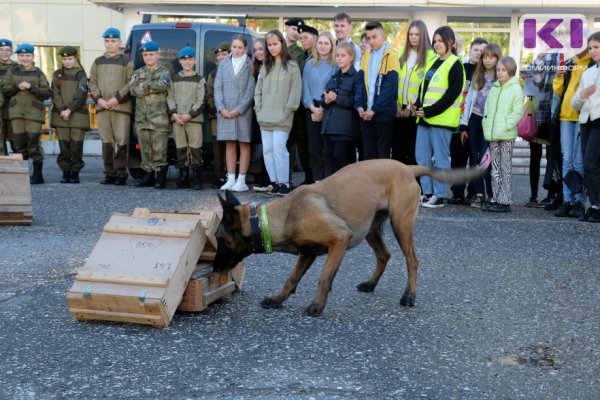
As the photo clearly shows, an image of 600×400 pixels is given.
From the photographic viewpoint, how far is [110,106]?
11992 mm

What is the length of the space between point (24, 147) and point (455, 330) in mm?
9106

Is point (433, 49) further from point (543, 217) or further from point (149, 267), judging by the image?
point (149, 267)

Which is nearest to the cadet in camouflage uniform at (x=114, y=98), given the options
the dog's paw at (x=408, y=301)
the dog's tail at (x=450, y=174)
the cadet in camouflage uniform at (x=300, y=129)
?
the cadet in camouflage uniform at (x=300, y=129)

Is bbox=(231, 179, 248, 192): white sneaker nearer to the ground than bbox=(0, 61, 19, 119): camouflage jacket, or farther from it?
nearer to the ground

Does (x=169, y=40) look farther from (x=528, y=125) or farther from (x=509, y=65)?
(x=528, y=125)

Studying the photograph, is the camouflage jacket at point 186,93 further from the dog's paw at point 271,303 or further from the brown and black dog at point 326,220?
the dog's paw at point 271,303

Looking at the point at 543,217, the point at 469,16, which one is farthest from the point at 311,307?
the point at 469,16

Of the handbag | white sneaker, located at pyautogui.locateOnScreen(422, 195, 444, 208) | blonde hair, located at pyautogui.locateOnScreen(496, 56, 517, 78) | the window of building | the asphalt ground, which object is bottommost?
the asphalt ground

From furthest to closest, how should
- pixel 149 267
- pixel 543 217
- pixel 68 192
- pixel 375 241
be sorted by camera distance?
pixel 68 192
pixel 543 217
pixel 375 241
pixel 149 267

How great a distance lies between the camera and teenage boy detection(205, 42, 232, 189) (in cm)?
1179

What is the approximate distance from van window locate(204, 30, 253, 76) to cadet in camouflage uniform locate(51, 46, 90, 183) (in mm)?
1976

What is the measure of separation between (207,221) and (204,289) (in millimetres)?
498

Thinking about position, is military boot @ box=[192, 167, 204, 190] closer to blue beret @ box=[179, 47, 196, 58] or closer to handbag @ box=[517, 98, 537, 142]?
blue beret @ box=[179, 47, 196, 58]

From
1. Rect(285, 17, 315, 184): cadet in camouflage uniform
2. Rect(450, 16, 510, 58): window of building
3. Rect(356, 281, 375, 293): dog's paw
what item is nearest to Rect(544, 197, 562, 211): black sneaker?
Rect(285, 17, 315, 184): cadet in camouflage uniform
